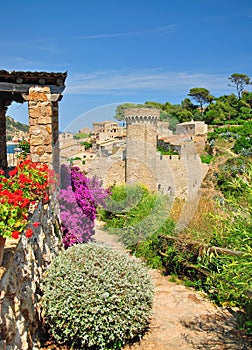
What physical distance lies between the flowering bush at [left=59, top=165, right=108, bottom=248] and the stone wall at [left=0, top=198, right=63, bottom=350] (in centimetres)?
127

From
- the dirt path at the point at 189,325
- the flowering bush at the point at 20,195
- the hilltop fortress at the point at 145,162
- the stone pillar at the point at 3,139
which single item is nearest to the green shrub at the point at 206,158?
the hilltop fortress at the point at 145,162

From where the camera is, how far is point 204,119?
52.2m

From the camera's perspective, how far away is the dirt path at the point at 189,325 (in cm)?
474

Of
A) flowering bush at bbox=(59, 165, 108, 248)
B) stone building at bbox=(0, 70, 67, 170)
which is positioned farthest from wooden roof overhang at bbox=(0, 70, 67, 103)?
flowering bush at bbox=(59, 165, 108, 248)

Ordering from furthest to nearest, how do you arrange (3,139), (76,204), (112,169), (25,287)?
1. (112,169)
2. (3,139)
3. (76,204)
4. (25,287)

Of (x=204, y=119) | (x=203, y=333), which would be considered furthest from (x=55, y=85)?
(x=204, y=119)

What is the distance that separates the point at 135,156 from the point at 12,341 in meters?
16.9

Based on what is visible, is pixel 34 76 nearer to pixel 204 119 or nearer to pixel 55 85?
pixel 55 85

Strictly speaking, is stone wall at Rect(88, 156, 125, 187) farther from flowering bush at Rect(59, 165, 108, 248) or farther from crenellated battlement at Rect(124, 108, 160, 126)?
flowering bush at Rect(59, 165, 108, 248)

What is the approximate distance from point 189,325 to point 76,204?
3155 millimetres

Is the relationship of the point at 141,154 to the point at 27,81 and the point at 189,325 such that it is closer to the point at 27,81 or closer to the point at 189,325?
the point at 27,81

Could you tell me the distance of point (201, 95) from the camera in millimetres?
61938

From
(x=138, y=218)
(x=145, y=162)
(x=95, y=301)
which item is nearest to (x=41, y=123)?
(x=95, y=301)

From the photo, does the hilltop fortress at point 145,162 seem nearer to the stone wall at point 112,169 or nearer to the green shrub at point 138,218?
the stone wall at point 112,169
